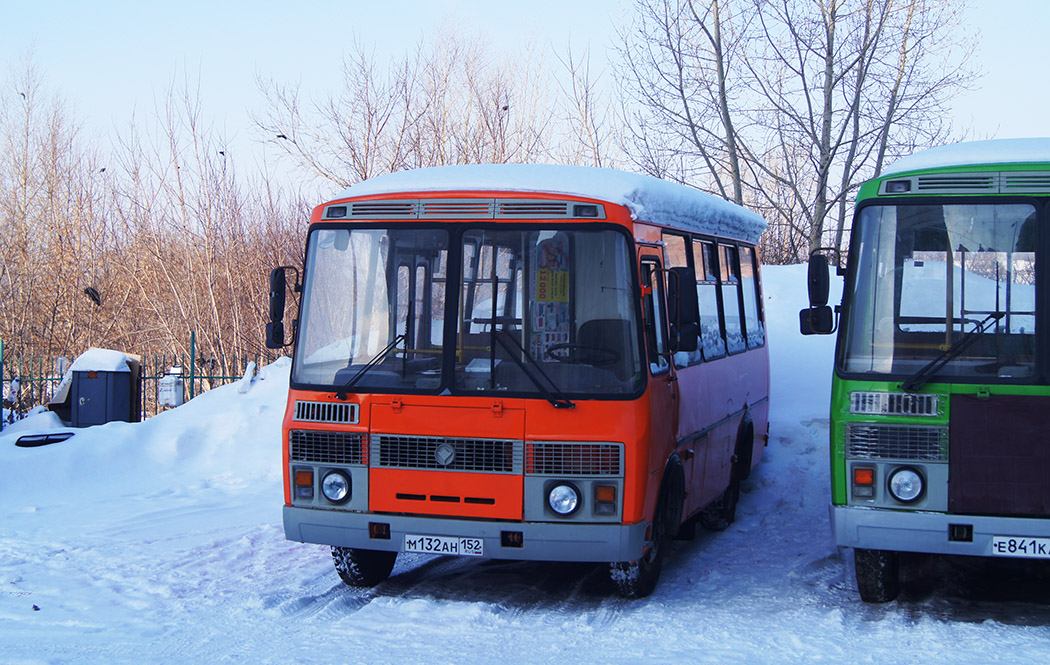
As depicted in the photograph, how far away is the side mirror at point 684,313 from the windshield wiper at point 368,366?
178cm

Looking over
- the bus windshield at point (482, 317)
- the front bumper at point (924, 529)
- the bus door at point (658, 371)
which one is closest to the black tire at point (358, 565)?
the bus windshield at point (482, 317)

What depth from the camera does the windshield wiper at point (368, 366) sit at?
22.6ft

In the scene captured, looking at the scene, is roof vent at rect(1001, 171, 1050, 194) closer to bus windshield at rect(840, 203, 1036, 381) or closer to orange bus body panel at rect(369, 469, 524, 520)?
bus windshield at rect(840, 203, 1036, 381)

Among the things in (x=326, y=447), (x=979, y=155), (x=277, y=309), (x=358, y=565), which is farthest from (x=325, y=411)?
(x=979, y=155)

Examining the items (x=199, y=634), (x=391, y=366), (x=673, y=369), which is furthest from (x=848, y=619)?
(x=199, y=634)

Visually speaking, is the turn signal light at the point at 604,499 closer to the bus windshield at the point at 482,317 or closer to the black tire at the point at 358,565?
the bus windshield at the point at 482,317

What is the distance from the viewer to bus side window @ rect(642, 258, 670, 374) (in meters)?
6.96

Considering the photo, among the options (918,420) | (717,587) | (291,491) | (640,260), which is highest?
(640,260)

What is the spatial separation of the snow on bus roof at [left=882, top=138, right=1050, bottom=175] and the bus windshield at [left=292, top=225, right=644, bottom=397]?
1.90m

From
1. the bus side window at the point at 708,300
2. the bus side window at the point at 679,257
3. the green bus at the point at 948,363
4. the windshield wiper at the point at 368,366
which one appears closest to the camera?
the green bus at the point at 948,363

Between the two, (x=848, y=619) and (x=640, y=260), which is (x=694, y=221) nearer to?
(x=640, y=260)

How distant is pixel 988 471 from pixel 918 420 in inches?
19.0

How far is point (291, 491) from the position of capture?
7047 mm

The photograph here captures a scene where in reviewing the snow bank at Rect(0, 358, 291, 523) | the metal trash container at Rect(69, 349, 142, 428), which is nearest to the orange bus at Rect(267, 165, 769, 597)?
the snow bank at Rect(0, 358, 291, 523)
